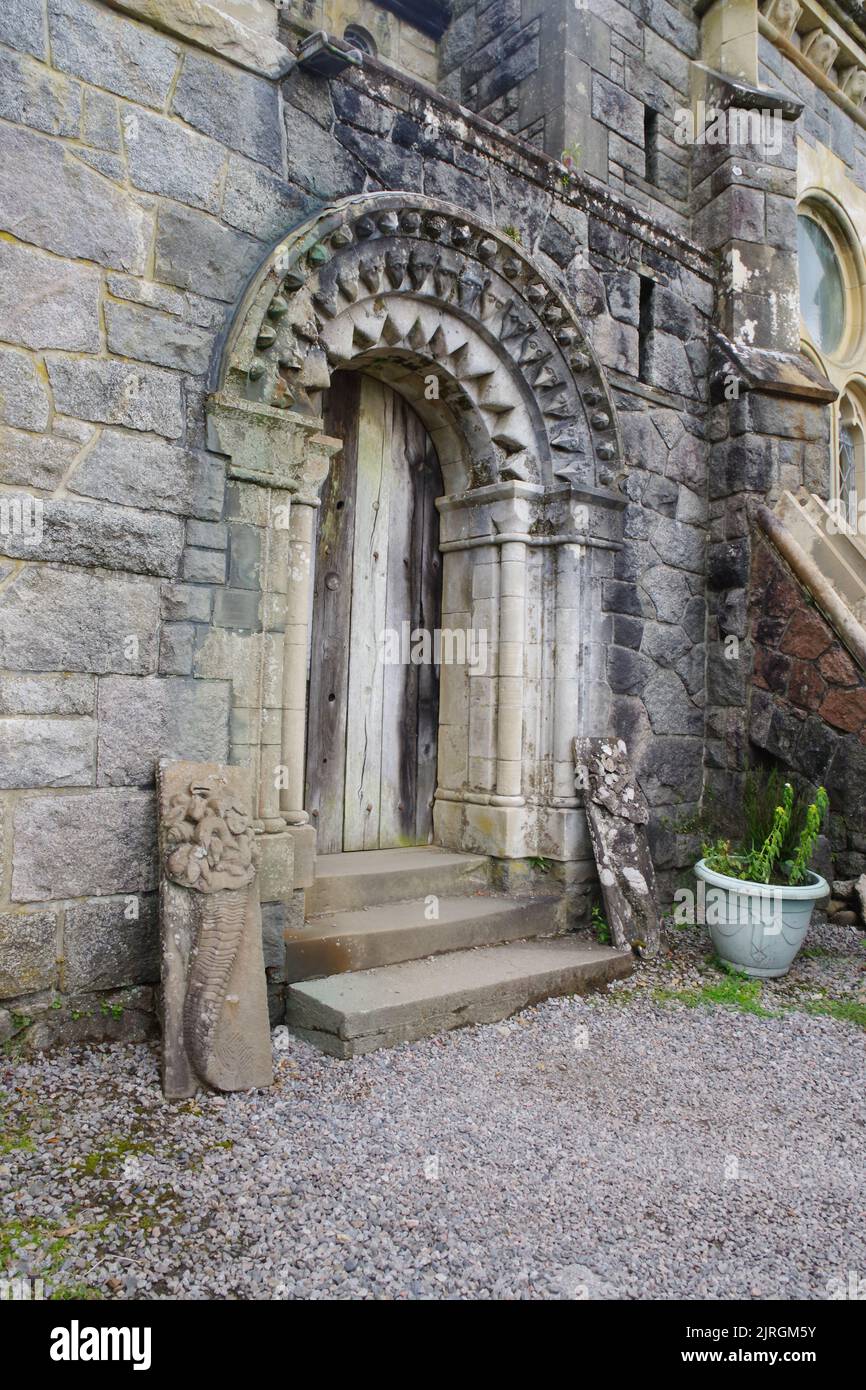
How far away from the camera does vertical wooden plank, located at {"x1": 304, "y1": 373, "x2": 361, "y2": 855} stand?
4168 mm

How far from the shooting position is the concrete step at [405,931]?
10.8 ft

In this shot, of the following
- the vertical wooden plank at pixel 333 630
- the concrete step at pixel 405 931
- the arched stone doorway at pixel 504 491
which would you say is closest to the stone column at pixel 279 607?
the concrete step at pixel 405 931

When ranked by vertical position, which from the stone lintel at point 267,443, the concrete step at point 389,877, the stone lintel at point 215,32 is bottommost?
the concrete step at point 389,877

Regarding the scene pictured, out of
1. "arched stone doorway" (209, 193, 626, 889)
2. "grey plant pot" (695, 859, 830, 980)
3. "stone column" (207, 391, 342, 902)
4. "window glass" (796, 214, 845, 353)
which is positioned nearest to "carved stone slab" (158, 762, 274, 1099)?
"stone column" (207, 391, 342, 902)

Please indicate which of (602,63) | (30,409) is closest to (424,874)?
(30,409)

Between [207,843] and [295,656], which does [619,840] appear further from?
[207,843]

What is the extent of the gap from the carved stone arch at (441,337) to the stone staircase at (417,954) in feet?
6.47

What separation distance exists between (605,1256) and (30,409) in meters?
2.82

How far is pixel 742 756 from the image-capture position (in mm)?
4977

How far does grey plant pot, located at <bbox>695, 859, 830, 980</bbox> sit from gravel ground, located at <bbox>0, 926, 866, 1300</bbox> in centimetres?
71

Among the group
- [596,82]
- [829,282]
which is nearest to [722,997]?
[596,82]

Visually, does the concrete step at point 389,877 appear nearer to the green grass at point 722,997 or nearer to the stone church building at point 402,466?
the stone church building at point 402,466

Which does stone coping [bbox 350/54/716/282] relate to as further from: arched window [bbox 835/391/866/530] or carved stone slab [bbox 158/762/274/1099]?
carved stone slab [bbox 158/762/274/1099]

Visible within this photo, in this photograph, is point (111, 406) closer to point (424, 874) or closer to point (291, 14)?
point (291, 14)
